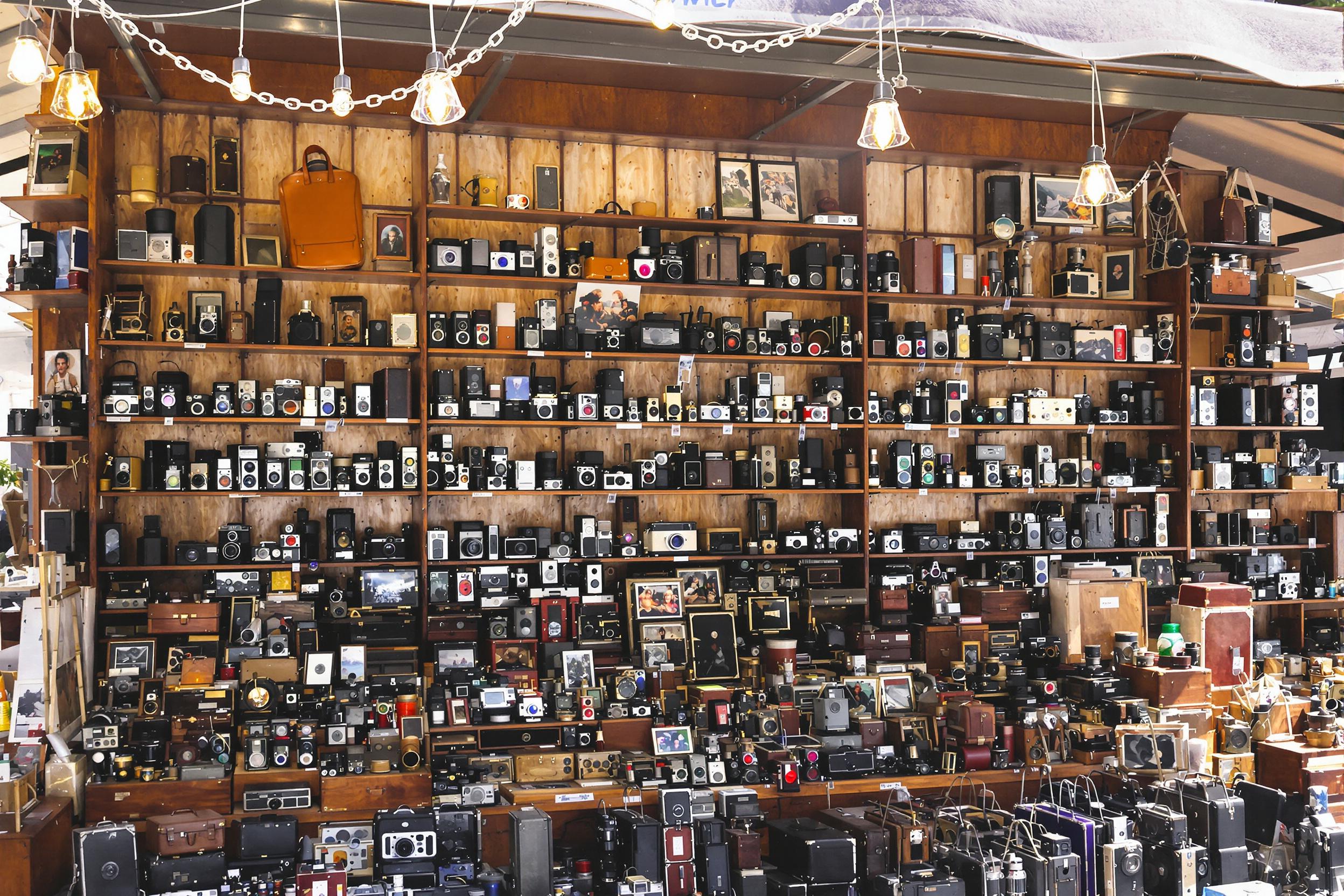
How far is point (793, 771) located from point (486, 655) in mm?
1791

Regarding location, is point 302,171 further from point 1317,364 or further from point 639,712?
point 1317,364

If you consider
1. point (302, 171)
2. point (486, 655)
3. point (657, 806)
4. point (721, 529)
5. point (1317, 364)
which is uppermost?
point (302, 171)

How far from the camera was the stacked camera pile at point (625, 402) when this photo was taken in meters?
6.44

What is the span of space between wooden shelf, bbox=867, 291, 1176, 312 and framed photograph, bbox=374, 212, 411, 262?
2667mm

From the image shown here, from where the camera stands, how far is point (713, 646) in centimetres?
648

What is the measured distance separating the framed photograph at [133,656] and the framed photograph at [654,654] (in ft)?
7.97

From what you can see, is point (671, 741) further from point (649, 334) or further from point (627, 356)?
point (649, 334)

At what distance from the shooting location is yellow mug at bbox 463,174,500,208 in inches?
255

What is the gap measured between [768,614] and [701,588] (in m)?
0.40

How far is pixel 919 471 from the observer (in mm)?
7164

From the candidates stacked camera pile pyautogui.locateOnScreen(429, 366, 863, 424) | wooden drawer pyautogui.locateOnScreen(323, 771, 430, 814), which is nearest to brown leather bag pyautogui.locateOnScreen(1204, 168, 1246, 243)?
stacked camera pile pyautogui.locateOnScreen(429, 366, 863, 424)

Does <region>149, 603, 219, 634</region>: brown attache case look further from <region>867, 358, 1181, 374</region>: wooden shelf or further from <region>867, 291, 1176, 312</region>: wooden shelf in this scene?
<region>867, 291, 1176, 312</region>: wooden shelf

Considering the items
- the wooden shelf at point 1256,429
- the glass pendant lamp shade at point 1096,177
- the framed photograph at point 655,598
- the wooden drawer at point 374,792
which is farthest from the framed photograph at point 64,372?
the wooden shelf at point 1256,429

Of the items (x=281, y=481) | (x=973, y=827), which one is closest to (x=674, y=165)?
(x=281, y=481)
